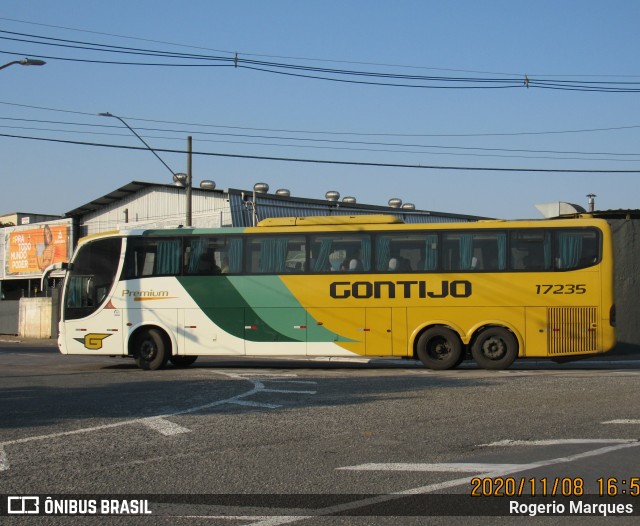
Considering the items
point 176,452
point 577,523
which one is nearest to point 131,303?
point 176,452

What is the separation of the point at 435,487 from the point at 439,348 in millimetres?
12497

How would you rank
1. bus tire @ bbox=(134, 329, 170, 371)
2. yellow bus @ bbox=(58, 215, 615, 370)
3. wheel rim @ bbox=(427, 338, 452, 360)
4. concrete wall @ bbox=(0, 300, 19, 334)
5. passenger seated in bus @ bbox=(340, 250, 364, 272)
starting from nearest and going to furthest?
yellow bus @ bbox=(58, 215, 615, 370)
wheel rim @ bbox=(427, 338, 452, 360)
passenger seated in bus @ bbox=(340, 250, 364, 272)
bus tire @ bbox=(134, 329, 170, 371)
concrete wall @ bbox=(0, 300, 19, 334)

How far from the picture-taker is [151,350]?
65.9ft

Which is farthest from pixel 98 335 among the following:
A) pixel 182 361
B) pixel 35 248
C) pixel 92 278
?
pixel 35 248

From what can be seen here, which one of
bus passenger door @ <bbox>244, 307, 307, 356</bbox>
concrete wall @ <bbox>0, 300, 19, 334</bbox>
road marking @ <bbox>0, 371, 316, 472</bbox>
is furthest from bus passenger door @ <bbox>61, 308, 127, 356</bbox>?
concrete wall @ <bbox>0, 300, 19, 334</bbox>

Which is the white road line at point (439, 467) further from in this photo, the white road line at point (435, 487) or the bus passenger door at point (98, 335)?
the bus passenger door at point (98, 335)

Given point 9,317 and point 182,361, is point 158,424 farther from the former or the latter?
point 9,317

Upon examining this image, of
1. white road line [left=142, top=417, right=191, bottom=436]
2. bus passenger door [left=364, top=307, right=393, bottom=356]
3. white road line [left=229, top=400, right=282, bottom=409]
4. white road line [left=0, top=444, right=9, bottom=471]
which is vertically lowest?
white road line [left=229, top=400, right=282, bottom=409]

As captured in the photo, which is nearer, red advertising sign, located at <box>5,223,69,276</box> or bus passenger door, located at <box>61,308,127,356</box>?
bus passenger door, located at <box>61,308,127,356</box>

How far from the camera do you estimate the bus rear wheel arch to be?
19.9m

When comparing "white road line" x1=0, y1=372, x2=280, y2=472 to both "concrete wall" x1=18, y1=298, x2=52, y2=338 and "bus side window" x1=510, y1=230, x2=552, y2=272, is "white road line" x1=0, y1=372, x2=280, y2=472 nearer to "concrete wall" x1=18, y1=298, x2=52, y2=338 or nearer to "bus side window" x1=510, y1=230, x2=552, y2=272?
"bus side window" x1=510, y1=230, x2=552, y2=272

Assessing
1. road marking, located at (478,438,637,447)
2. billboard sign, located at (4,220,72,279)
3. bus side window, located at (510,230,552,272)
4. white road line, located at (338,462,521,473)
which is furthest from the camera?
billboard sign, located at (4,220,72,279)

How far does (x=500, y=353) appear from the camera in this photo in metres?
18.8

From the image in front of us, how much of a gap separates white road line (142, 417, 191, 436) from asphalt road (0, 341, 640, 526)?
4cm
